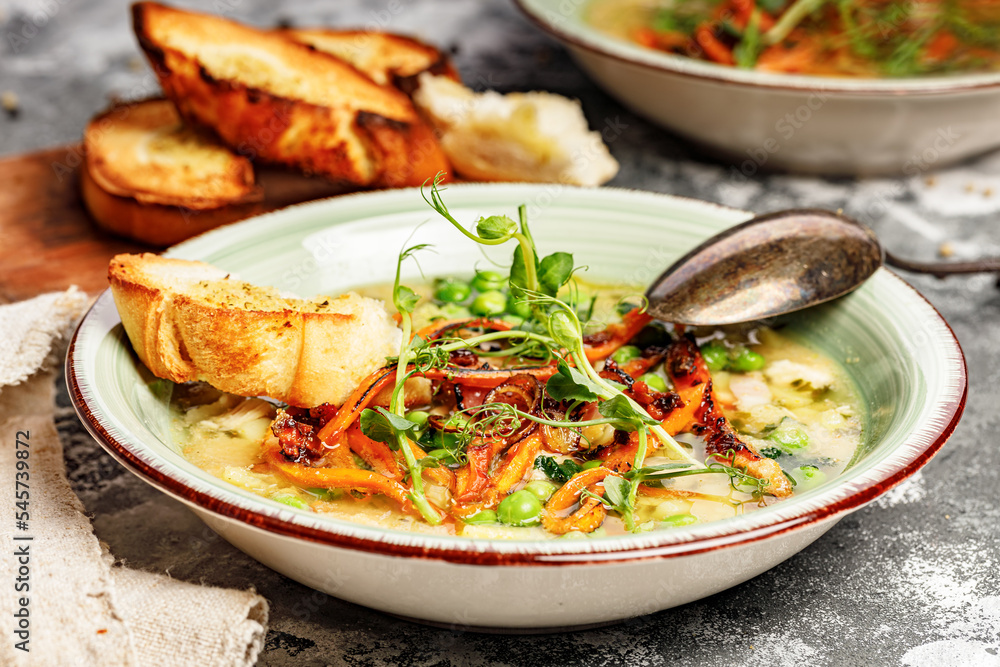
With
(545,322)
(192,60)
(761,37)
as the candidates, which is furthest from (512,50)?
(545,322)

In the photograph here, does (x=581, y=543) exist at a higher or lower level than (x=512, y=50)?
higher

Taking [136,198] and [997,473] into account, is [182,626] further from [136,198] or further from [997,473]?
[997,473]

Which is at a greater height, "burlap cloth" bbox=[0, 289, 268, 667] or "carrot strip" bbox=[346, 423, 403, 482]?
"carrot strip" bbox=[346, 423, 403, 482]

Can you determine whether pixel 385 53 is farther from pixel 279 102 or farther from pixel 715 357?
pixel 715 357

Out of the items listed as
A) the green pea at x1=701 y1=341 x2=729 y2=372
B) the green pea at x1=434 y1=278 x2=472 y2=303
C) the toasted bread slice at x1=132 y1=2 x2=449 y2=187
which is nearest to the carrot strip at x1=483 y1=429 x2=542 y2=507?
the green pea at x1=701 y1=341 x2=729 y2=372

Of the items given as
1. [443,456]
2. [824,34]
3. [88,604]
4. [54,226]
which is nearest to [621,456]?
[443,456]

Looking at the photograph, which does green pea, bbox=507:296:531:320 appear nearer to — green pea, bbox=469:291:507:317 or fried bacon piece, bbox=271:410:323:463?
green pea, bbox=469:291:507:317
